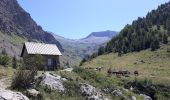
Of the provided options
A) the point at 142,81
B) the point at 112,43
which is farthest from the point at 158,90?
the point at 112,43

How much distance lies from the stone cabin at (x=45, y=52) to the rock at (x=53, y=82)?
22.4m

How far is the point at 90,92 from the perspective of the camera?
144 feet

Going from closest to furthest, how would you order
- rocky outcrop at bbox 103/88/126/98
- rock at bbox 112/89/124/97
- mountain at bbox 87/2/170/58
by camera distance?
rocky outcrop at bbox 103/88/126/98
rock at bbox 112/89/124/97
mountain at bbox 87/2/170/58

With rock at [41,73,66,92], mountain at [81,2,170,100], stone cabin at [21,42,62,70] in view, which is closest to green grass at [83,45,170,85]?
mountain at [81,2,170,100]

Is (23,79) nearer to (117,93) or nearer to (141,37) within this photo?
(117,93)

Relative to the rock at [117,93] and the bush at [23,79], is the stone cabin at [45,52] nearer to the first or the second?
the rock at [117,93]

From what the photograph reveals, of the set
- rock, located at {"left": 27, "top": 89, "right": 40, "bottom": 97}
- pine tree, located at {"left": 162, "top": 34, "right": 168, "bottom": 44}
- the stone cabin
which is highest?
pine tree, located at {"left": 162, "top": 34, "right": 168, "bottom": 44}

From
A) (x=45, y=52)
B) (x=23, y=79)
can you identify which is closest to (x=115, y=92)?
(x=23, y=79)

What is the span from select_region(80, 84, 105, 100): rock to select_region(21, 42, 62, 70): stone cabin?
22735 millimetres

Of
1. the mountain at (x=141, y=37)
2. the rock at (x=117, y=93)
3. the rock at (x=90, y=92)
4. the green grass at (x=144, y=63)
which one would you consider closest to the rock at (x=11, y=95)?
the rock at (x=90, y=92)

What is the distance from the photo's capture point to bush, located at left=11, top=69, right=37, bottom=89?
36.7 metres

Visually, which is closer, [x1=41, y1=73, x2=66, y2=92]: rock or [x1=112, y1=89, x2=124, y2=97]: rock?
[x1=41, y1=73, x2=66, y2=92]: rock

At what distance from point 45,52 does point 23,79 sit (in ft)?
101

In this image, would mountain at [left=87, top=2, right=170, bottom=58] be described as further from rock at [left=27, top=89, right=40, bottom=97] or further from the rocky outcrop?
rock at [left=27, top=89, right=40, bottom=97]
